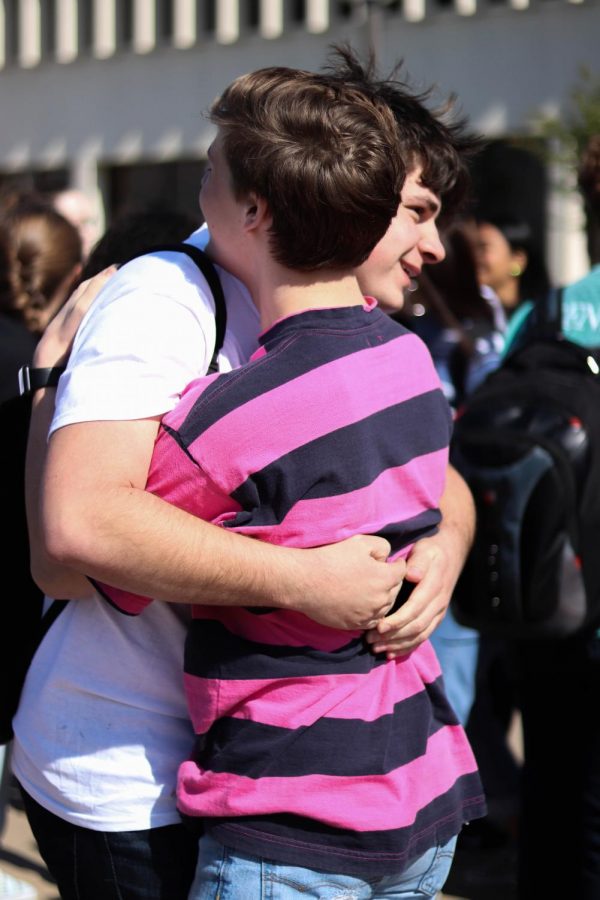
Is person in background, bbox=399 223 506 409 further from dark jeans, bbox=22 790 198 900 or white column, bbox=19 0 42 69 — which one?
white column, bbox=19 0 42 69

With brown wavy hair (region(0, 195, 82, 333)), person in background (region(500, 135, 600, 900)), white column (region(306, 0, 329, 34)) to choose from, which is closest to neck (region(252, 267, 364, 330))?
person in background (region(500, 135, 600, 900))

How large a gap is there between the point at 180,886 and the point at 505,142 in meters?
14.4

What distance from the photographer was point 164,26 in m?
19.8

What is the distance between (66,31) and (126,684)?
66.3 feet

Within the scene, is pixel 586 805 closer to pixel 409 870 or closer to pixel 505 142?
pixel 409 870

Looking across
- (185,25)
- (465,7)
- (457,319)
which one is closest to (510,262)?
(457,319)

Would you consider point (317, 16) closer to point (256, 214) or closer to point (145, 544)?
point (256, 214)

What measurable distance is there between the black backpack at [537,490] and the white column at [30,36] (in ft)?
63.4

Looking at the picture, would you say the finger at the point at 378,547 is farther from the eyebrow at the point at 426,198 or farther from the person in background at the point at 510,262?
the person in background at the point at 510,262

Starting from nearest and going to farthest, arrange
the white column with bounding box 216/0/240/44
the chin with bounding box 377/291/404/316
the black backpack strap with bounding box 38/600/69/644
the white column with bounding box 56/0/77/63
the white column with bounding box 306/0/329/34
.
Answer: the black backpack strap with bounding box 38/600/69/644 < the chin with bounding box 377/291/404/316 < the white column with bounding box 306/0/329/34 < the white column with bounding box 216/0/240/44 < the white column with bounding box 56/0/77/63

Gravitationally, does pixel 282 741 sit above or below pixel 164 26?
above

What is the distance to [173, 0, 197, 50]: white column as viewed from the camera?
19281 millimetres

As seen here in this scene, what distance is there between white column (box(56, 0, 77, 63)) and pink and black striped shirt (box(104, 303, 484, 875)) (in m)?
20.0

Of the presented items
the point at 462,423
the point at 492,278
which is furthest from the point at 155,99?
the point at 462,423
